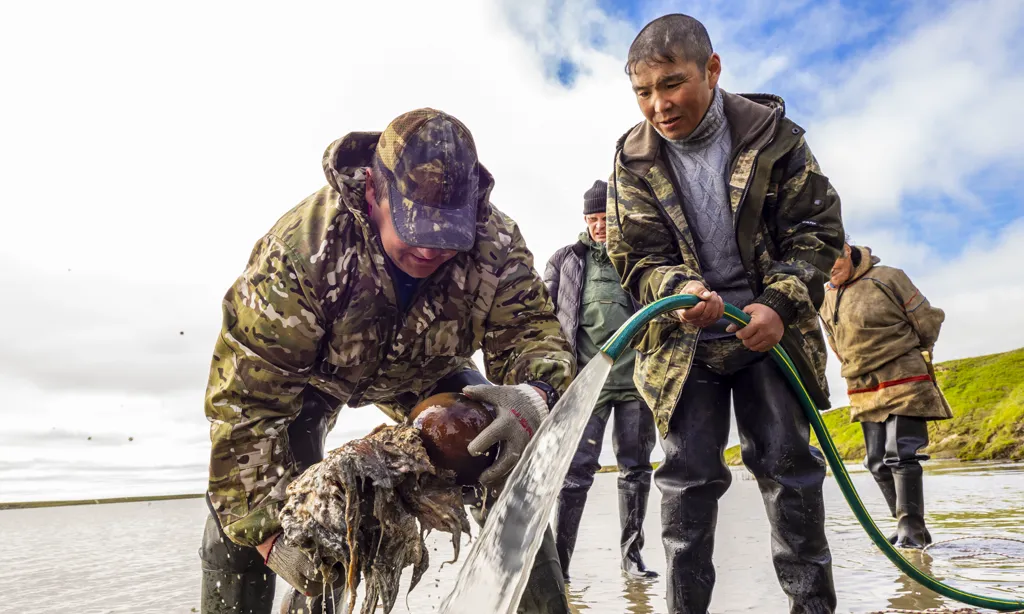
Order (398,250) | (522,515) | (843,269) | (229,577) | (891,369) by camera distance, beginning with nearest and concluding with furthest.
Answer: (522,515), (398,250), (229,577), (891,369), (843,269)

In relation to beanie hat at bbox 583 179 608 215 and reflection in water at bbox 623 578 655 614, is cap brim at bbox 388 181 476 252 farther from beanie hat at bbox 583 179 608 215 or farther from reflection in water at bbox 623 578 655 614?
beanie hat at bbox 583 179 608 215

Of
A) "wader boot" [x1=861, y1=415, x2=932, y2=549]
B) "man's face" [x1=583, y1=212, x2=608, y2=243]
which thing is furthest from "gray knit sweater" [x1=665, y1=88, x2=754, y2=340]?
"wader boot" [x1=861, y1=415, x2=932, y2=549]

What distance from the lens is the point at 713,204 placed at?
113 inches

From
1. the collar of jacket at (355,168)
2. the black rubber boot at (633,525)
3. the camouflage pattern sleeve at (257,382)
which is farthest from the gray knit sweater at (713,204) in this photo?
the black rubber boot at (633,525)

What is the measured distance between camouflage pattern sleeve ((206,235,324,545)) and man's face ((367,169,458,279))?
31 centimetres

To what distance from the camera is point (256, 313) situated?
2.30 meters

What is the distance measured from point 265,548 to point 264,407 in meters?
0.46

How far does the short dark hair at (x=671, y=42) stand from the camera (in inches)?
104

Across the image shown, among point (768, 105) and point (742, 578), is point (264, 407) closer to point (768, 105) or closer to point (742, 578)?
point (768, 105)

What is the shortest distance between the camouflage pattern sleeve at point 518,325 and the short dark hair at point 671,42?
2.78 ft

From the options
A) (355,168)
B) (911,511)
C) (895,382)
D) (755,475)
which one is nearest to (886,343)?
(895,382)

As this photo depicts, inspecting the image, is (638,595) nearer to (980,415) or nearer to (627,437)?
(627,437)

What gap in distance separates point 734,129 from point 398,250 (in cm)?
153

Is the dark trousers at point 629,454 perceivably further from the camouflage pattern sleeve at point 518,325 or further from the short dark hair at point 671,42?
the short dark hair at point 671,42
